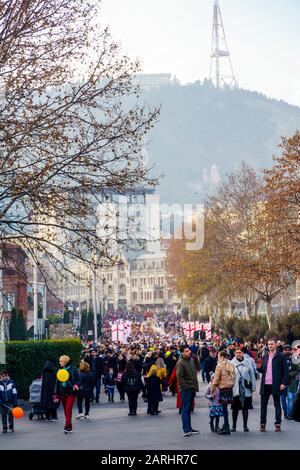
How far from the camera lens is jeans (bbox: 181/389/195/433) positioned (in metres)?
21.9

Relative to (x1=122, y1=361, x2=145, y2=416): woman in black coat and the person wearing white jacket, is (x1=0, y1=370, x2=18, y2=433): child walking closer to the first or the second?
(x1=122, y1=361, x2=145, y2=416): woman in black coat

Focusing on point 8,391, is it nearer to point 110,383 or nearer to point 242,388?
point 242,388

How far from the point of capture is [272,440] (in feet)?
66.6

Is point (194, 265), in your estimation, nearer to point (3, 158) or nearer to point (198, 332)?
point (198, 332)

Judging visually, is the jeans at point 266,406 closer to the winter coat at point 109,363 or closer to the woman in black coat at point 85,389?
the woman in black coat at point 85,389

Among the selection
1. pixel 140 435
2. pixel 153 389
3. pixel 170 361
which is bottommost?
pixel 140 435

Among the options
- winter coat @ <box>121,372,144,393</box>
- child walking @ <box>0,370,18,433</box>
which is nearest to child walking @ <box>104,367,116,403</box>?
winter coat @ <box>121,372,144,393</box>

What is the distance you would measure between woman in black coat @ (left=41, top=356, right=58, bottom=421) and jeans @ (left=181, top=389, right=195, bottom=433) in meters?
6.43

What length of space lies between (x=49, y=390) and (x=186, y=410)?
297 inches

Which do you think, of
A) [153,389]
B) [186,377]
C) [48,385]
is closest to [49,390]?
[48,385]

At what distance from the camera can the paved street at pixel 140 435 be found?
19.9 meters

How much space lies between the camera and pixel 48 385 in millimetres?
28984

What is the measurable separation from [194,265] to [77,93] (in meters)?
74.3
